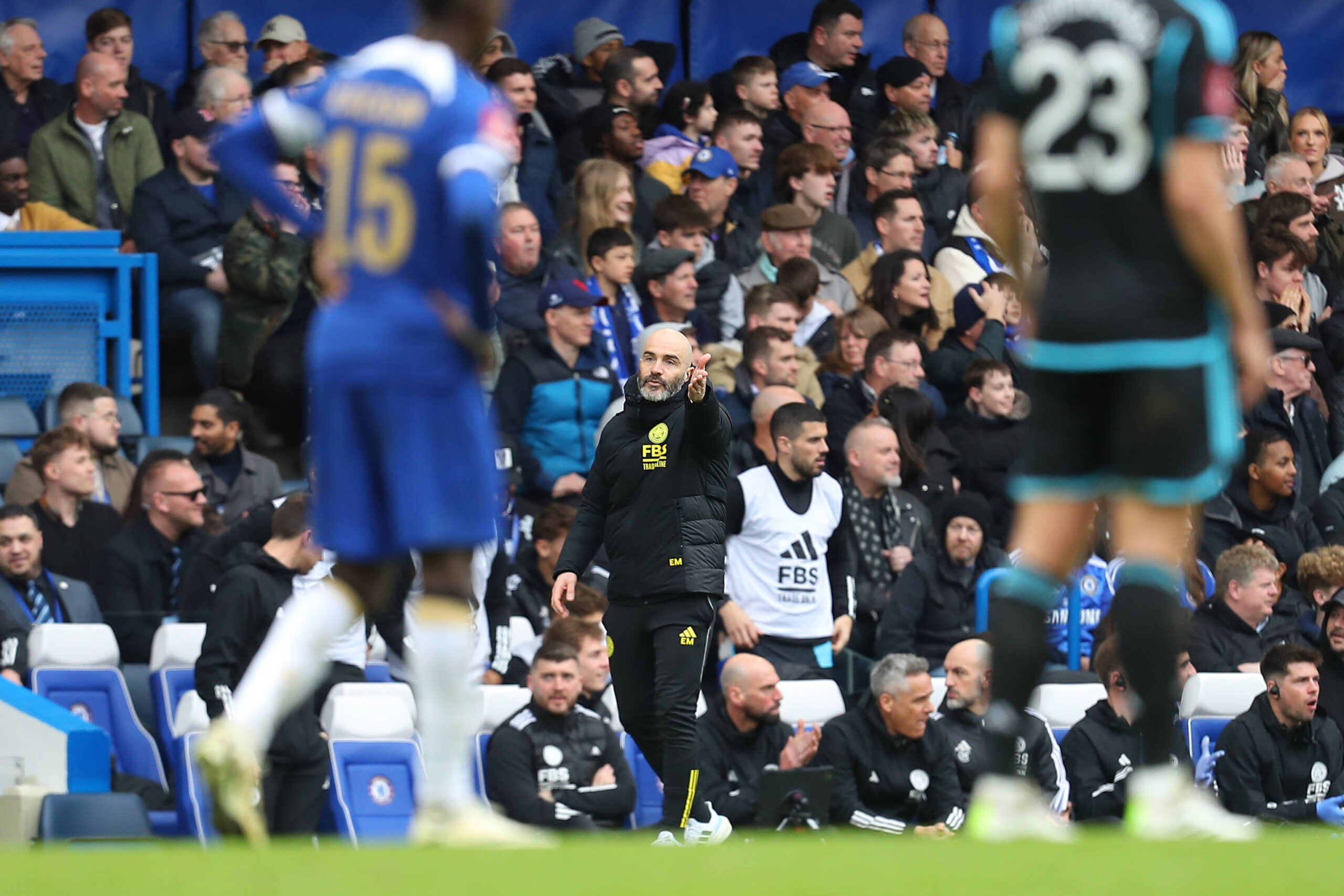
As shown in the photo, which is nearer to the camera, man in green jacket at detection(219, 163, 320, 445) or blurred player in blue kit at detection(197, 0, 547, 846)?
blurred player in blue kit at detection(197, 0, 547, 846)

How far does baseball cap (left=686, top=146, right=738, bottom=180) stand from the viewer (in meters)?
12.5

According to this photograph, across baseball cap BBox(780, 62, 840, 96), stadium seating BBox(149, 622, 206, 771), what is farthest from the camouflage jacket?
baseball cap BBox(780, 62, 840, 96)

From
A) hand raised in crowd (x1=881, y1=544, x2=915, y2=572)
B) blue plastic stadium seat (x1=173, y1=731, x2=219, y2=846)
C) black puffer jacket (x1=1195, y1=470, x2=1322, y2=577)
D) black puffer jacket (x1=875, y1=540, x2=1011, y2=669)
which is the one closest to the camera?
blue plastic stadium seat (x1=173, y1=731, x2=219, y2=846)

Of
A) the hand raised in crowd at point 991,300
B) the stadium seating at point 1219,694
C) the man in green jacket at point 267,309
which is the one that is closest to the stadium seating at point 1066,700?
the stadium seating at point 1219,694

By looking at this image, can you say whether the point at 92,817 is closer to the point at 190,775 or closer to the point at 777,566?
the point at 190,775

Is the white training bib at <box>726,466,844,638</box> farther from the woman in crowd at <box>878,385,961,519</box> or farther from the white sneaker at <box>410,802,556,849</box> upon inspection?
the white sneaker at <box>410,802,556,849</box>

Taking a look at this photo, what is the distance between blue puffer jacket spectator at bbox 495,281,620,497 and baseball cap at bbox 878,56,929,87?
4.51 metres

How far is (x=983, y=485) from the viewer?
11.4 meters

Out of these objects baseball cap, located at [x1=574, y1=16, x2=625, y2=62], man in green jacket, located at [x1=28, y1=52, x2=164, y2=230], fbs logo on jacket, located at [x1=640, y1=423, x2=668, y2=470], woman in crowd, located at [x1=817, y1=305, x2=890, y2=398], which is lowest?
fbs logo on jacket, located at [x1=640, y1=423, x2=668, y2=470]

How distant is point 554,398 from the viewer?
10539 mm

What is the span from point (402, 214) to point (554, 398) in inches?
241

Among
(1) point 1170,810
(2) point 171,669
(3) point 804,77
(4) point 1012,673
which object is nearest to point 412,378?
(4) point 1012,673

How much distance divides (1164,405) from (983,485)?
7.02 metres

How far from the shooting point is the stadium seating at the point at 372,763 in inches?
342
